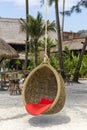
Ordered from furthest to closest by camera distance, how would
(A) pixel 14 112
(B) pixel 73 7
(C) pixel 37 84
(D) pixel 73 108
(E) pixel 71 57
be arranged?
(E) pixel 71 57
(B) pixel 73 7
(D) pixel 73 108
(A) pixel 14 112
(C) pixel 37 84

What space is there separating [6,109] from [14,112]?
1.54 feet

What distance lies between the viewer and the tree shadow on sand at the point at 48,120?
620cm

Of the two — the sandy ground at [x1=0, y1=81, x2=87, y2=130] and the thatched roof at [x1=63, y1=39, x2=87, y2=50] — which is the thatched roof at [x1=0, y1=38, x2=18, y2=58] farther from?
the thatched roof at [x1=63, y1=39, x2=87, y2=50]

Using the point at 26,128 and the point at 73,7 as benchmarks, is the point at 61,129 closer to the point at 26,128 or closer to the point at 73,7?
the point at 26,128

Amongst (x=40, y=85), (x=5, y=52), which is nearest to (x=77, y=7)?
(x=5, y=52)

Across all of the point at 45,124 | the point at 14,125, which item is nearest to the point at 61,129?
the point at 45,124

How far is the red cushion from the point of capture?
6126 mm

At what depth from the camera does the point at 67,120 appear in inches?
258

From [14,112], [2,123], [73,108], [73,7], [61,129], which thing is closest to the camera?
[61,129]

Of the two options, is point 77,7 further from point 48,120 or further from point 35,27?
point 48,120

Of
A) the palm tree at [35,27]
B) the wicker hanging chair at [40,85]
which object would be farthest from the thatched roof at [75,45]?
the wicker hanging chair at [40,85]

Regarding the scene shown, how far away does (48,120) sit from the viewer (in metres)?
6.49

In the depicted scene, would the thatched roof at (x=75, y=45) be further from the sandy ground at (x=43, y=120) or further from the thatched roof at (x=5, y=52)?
the sandy ground at (x=43, y=120)

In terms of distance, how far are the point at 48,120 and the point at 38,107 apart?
0.28m
